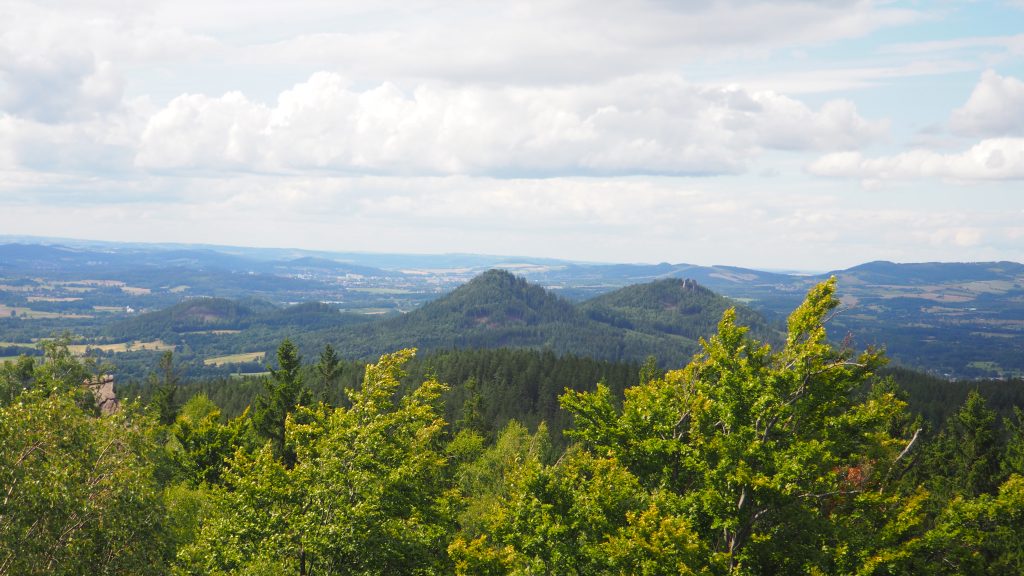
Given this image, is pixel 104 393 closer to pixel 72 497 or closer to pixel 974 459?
pixel 72 497

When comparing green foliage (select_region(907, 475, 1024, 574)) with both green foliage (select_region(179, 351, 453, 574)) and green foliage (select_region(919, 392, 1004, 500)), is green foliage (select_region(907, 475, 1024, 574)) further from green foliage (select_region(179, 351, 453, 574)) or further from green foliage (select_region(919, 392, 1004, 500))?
green foliage (select_region(919, 392, 1004, 500))

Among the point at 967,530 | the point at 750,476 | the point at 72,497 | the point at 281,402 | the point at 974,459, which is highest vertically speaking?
the point at 750,476

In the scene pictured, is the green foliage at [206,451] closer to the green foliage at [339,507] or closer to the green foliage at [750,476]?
the green foliage at [339,507]

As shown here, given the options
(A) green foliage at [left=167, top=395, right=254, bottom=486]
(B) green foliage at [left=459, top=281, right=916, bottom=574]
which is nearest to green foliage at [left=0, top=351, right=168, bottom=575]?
(B) green foliage at [left=459, top=281, right=916, bottom=574]

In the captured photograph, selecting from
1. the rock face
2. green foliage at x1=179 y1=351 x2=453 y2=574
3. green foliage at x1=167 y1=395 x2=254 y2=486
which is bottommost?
the rock face

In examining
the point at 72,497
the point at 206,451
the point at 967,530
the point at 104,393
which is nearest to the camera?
the point at 72,497

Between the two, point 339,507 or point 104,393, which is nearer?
point 339,507

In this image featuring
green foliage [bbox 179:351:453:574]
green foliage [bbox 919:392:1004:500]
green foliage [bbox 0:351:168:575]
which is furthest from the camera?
green foliage [bbox 919:392:1004:500]

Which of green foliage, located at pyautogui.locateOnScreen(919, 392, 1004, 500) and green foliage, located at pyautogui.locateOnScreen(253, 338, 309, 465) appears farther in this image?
green foliage, located at pyautogui.locateOnScreen(919, 392, 1004, 500)

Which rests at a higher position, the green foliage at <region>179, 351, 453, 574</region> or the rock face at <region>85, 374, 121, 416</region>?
the green foliage at <region>179, 351, 453, 574</region>

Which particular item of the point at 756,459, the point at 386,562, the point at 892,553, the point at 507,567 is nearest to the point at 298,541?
the point at 386,562

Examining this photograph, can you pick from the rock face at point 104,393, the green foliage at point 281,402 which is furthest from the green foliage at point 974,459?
the rock face at point 104,393

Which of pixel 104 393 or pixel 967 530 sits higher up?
pixel 967 530

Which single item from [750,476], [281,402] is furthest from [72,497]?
[281,402]
